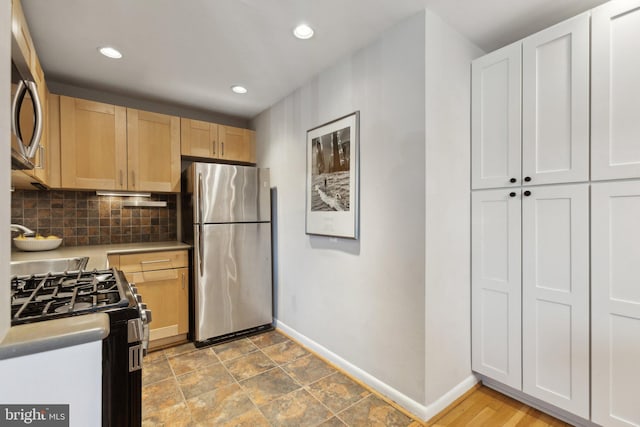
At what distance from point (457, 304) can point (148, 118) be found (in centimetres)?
313

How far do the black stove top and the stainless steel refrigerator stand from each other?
1.31 metres

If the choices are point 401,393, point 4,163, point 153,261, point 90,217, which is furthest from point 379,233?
point 90,217

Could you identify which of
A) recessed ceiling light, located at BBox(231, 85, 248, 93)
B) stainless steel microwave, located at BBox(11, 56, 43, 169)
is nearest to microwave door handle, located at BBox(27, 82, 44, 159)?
stainless steel microwave, located at BBox(11, 56, 43, 169)

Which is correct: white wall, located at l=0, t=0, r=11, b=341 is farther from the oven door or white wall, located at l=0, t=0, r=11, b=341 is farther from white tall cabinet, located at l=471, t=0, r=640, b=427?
white tall cabinet, located at l=471, t=0, r=640, b=427

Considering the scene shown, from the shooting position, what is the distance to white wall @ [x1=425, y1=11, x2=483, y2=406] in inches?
69.3

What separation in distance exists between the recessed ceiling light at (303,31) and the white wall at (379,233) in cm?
39

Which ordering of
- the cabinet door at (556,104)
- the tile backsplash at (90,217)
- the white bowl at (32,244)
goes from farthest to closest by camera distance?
the tile backsplash at (90,217) → the white bowl at (32,244) → the cabinet door at (556,104)

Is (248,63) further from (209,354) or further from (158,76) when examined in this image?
(209,354)

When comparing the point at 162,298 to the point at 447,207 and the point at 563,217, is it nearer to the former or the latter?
the point at 447,207

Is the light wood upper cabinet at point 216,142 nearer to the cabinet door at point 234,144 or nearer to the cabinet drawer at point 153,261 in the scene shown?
the cabinet door at point 234,144

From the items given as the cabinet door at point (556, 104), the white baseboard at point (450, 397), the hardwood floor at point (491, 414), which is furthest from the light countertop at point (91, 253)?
the cabinet door at point (556, 104)

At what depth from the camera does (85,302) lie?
1023mm

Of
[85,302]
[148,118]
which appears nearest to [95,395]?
[85,302]

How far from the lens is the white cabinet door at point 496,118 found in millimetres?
1859
